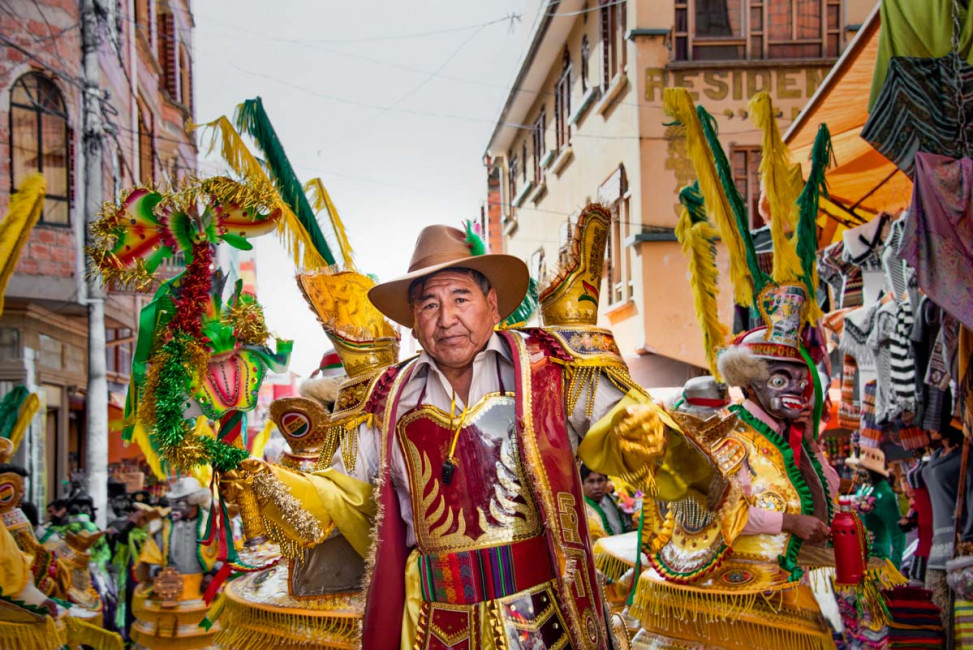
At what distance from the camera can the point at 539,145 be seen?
25.3 meters

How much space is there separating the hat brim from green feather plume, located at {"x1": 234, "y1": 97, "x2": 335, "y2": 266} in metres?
1.36

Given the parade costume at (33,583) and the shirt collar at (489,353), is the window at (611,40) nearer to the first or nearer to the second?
the parade costume at (33,583)

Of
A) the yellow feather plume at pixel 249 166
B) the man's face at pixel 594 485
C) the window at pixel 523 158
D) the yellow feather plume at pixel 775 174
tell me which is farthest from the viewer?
the window at pixel 523 158

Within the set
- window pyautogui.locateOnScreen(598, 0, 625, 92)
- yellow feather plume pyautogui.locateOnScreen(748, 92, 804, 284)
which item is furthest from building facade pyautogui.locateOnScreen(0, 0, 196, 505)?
yellow feather plume pyautogui.locateOnScreen(748, 92, 804, 284)

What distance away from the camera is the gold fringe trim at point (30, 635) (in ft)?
19.5

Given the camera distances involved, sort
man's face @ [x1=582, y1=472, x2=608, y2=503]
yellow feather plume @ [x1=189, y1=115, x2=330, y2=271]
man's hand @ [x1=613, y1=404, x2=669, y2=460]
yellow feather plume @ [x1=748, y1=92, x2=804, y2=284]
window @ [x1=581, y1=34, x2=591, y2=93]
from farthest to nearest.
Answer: window @ [x1=581, y1=34, x2=591, y2=93] < man's face @ [x1=582, y1=472, x2=608, y2=503] < yellow feather plume @ [x1=748, y1=92, x2=804, y2=284] < yellow feather plume @ [x1=189, y1=115, x2=330, y2=271] < man's hand @ [x1=613, y1=404, x2=669, y2=460]

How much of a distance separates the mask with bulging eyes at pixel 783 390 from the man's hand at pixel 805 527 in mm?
595

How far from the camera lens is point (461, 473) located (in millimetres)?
3271

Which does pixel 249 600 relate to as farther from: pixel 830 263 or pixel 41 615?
pixel 830 263

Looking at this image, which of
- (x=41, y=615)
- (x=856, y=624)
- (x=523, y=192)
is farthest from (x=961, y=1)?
(x=523, y=192)

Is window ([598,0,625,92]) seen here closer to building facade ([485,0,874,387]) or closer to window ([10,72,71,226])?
building facade ([485,0,874,387])

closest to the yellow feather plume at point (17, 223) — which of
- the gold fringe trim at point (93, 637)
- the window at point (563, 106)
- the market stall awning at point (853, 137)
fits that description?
the gold fringe trim at point (93, 637)

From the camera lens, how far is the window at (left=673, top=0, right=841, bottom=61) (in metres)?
15.9

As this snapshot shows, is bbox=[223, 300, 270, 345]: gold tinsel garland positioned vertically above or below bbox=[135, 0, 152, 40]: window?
below
